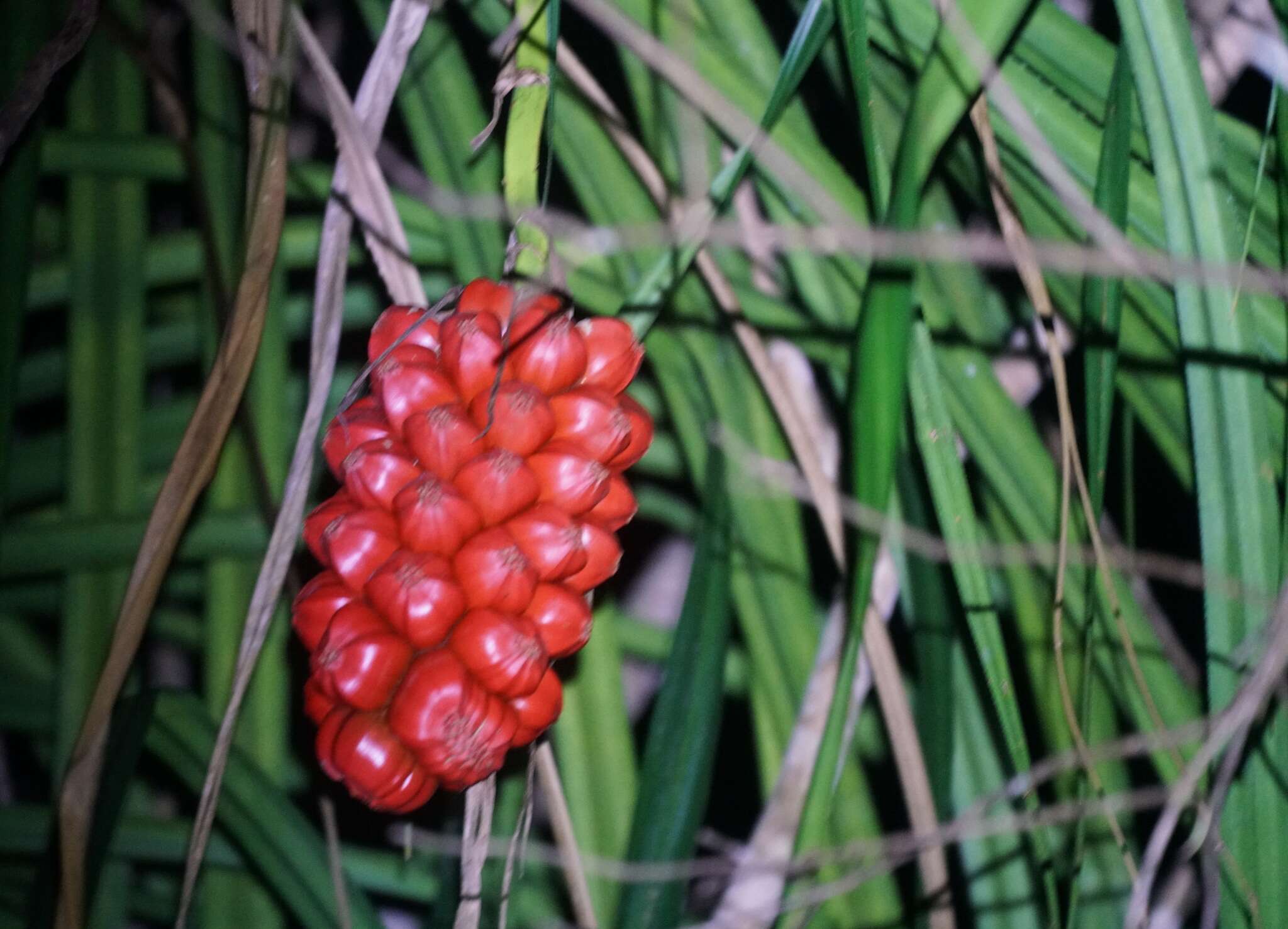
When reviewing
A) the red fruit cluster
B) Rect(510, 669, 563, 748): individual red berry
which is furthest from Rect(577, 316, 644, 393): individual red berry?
Rect(510, 669, 563, 748): individual red berry

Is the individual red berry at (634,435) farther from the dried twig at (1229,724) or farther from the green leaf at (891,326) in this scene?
the dried twig at (1229,724)

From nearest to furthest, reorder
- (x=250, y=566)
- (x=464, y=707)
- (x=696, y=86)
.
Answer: (x=464, y=707) → (x=696, y=86) → (x=250, y=566)

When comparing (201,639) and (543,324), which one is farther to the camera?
(201,639)

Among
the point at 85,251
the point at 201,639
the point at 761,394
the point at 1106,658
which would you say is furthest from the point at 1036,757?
the point at 85,251

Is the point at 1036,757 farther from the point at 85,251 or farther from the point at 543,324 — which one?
the point at 85,251

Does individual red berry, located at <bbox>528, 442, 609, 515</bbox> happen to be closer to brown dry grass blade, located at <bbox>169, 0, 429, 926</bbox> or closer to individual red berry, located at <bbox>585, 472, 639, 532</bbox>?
individual red berry, located at <bbox>585, 472, 639, 532</bbox>

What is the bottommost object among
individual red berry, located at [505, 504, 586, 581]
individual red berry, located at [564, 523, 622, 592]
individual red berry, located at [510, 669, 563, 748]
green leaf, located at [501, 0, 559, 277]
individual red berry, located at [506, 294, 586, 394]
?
individual red berry, located at [510, 669, 563, 748]
